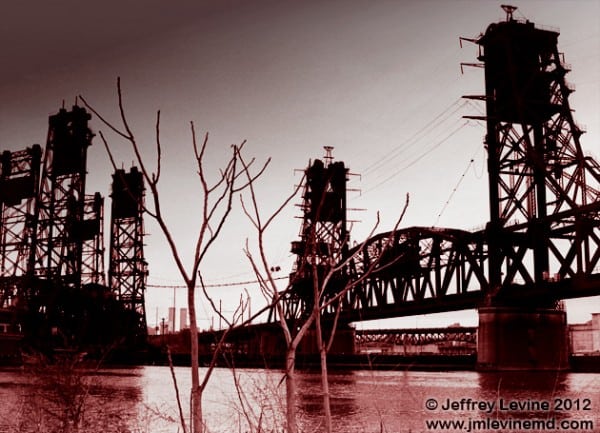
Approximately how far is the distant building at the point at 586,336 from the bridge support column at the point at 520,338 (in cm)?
6970

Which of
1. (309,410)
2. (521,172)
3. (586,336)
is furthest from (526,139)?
(586,336)

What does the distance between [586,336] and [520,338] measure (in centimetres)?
8403

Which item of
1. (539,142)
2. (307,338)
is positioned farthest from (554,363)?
(307,338)

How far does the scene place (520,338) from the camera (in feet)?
Result: 185

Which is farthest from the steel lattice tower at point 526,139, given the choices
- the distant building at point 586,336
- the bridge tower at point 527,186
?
the distant building at point 586,336

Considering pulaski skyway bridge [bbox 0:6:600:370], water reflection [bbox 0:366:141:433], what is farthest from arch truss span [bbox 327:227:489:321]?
water reflection [bbox 0:366:141:433]

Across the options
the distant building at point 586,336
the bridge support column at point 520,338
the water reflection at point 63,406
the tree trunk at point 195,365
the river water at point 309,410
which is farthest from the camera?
the distant building at point 586,336

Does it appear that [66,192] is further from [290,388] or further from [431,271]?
[290,388]

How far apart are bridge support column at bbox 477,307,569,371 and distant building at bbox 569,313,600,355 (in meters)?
69.7

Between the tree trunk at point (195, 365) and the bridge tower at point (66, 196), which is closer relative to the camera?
Result: the tree trunk at point (195, 365)

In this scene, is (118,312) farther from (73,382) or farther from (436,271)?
(73,382)

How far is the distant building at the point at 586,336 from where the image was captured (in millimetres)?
125625

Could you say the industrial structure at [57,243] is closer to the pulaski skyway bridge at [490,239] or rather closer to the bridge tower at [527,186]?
the pulaski skyway bridge at [490,239]

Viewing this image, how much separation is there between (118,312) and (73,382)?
7462 centimetres
